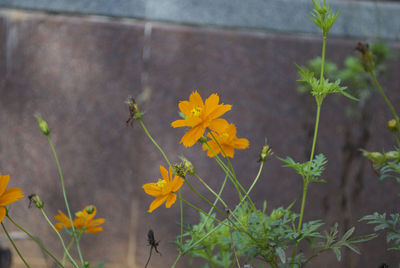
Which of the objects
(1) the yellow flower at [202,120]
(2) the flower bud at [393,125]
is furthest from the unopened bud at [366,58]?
(1) the yellow flower at [202,120]

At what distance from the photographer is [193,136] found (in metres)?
0.70

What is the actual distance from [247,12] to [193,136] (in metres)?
1.31

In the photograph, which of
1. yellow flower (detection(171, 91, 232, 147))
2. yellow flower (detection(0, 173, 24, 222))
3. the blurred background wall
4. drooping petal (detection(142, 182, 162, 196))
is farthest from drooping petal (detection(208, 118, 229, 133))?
the blurred background wall

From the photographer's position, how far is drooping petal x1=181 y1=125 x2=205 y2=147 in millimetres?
691

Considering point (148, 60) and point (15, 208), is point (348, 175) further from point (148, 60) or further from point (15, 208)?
point (15, 208)

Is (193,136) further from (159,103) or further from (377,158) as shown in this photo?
(159,103)

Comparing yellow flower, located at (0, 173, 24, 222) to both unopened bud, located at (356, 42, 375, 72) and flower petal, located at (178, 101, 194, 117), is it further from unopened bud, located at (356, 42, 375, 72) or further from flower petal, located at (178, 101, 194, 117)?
unopened bud, located at (356, 42, 375, 72)

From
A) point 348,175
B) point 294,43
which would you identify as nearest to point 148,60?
point 294,43

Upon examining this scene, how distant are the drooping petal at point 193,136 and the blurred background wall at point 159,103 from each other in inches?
46.3

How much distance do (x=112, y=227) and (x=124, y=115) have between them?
47 centimetres

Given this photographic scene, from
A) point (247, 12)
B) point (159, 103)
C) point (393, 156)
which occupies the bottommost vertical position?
point (393, 156)

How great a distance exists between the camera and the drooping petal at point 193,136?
2.27 ft

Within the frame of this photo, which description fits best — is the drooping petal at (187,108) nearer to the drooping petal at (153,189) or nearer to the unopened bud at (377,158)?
the drooping petal at (153,189)

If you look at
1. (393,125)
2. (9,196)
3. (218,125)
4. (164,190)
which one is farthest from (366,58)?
(9,196)
